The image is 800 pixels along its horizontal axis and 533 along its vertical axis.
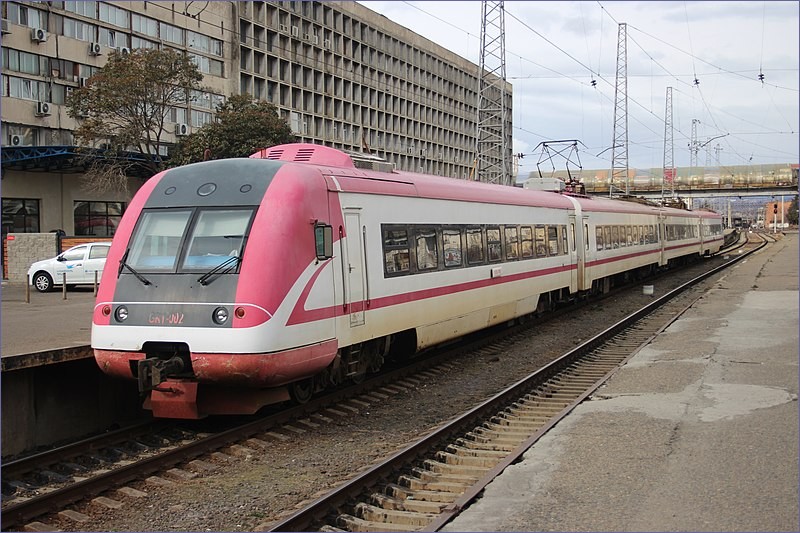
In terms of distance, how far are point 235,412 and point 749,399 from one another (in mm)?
5737

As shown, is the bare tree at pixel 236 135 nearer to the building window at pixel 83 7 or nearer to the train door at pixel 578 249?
the building window at pixel 83 7

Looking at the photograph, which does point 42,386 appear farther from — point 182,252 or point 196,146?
point 196,146

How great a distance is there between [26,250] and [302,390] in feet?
74.9

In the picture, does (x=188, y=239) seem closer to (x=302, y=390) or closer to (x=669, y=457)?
(x=302, y=390)

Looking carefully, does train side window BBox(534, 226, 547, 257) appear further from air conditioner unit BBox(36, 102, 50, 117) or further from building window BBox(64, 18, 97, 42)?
building window BBox(64, 18, 97, 42)

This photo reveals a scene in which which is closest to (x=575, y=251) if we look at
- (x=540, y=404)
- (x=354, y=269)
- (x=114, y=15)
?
(x=540, y=404)

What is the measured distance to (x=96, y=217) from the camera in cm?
4303

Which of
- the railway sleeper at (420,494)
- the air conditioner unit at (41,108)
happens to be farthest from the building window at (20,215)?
the railway sleeper at (420,494)

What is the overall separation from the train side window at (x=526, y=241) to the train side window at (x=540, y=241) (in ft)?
1.27

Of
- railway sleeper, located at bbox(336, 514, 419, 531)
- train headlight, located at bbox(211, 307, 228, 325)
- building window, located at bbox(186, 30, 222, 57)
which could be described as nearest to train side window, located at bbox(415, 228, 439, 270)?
train headlight, located at bbox(211, 307, 228, 325)

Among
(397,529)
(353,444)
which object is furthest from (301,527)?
(353,444)

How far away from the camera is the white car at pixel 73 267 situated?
2206 centimetres

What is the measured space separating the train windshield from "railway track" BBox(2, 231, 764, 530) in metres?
1.77

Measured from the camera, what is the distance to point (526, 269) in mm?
15914
